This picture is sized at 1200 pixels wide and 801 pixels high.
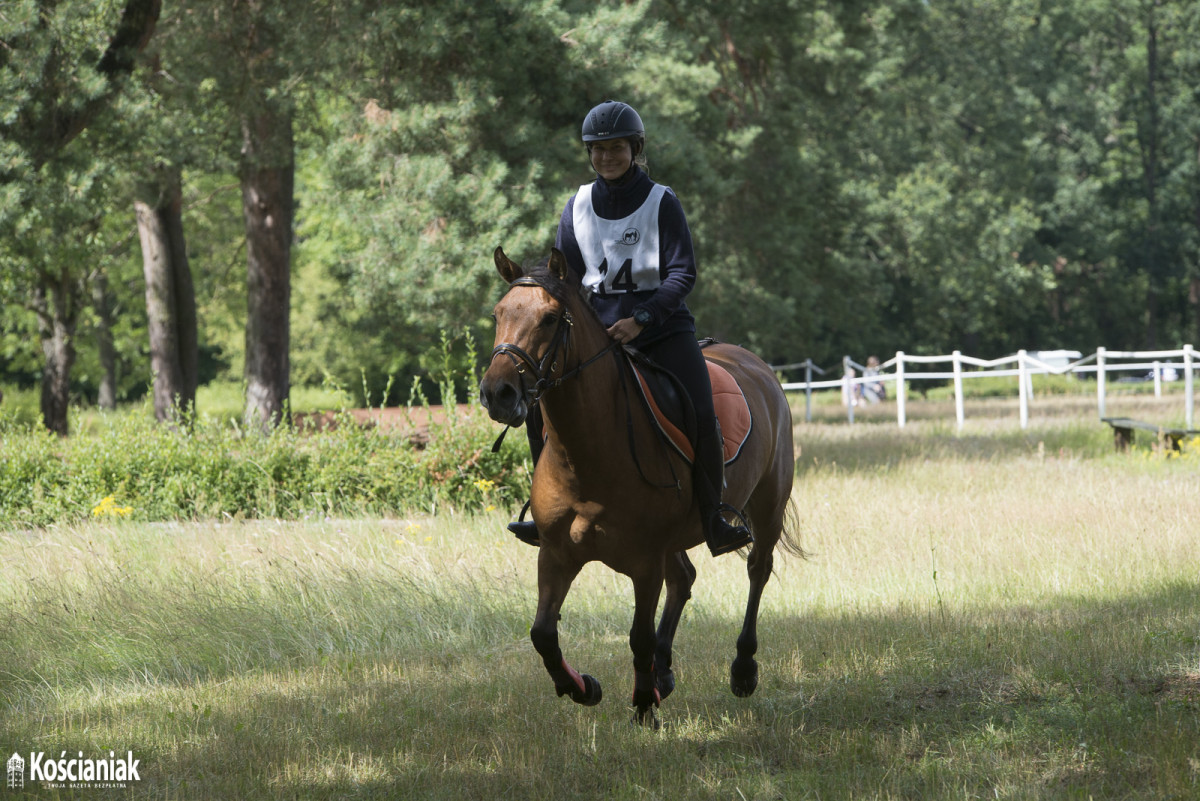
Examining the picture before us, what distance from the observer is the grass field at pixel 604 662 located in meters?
5.11

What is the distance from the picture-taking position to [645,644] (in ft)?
18.2

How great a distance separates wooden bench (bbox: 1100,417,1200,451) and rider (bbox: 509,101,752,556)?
39.7ft

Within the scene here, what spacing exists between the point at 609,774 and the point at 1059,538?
625 centimetres

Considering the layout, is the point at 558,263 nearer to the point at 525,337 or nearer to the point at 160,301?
the point at 525,337

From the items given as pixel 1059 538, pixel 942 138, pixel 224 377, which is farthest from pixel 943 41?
pixel 1059 538

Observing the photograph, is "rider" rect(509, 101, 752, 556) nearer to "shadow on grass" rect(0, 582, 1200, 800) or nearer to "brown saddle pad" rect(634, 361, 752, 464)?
"brown saddle pad" rect(634, 361, 752, 464)

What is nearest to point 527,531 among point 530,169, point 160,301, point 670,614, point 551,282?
point 670,614

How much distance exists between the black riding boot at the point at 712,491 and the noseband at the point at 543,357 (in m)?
0.83

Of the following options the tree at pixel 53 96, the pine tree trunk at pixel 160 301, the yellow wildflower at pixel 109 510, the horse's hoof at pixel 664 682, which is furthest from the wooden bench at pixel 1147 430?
the pine tree trunk at pixel 160 301

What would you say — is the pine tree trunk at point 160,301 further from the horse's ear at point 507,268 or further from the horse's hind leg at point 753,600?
the horse's ear at point 507,268

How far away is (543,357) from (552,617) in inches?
51.0

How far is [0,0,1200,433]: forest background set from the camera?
15.6 m

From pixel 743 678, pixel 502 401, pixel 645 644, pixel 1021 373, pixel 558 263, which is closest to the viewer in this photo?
pixel 502 401

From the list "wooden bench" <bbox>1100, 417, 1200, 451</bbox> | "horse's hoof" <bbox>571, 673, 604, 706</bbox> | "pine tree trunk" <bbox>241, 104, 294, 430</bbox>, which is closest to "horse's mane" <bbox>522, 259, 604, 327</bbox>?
"horse's hoof" <bbox>571, 673, 604, 706</bbox>
